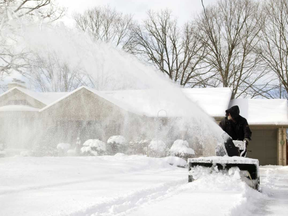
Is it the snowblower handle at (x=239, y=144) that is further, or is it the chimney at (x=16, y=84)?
the chimney at (x=16, y=84)

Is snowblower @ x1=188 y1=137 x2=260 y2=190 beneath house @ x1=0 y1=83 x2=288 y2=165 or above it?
beneath

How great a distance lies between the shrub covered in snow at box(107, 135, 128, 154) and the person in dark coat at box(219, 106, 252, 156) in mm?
15421

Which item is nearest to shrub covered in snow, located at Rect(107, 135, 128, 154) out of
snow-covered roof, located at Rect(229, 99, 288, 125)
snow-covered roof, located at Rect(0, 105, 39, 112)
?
snow-covered roof, located at Rect(0, 105, 39, 112)

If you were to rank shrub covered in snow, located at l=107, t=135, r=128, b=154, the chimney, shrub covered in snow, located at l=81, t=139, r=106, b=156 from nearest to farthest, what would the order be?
shrub covered in snow, located at l=81, t=139, r=106, b=156, shrub covered in snow, located at l=107, t=135, r=128, b=154, the chimney

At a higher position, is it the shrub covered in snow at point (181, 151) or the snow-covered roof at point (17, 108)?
the snow-covered roof at point (17, 108)

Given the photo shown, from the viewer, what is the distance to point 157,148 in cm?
2189

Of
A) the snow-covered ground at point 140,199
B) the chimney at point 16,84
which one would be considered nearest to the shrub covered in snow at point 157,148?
the snow-covered ground at point 140,199

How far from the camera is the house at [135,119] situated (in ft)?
79.0

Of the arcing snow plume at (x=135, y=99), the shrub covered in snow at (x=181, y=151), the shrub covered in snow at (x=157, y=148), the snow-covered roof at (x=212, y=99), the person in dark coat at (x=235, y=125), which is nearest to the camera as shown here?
the person in dark coat at (x=235, y=125)

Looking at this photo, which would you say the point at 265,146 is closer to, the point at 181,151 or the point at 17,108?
the point at 181,151

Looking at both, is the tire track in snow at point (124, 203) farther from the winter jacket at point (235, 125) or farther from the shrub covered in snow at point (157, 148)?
the shrub covered in snow at point (157, 148)

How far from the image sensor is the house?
24094mm

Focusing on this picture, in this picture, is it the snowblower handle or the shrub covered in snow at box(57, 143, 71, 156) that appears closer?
the snowblower handle

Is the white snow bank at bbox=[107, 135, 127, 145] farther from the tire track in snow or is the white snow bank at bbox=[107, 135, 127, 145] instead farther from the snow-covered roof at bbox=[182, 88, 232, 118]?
the tire track in snow
